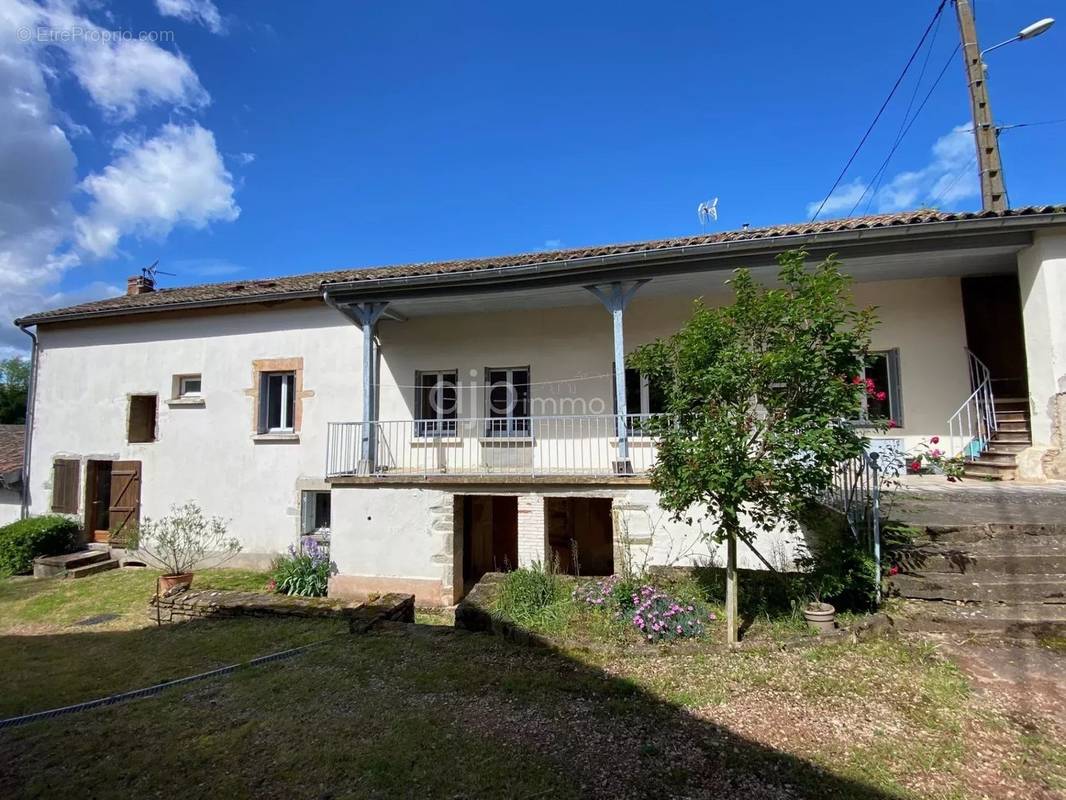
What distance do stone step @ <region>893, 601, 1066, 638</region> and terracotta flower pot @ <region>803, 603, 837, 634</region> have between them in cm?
51

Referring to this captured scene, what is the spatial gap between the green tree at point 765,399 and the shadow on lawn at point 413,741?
1574 mm

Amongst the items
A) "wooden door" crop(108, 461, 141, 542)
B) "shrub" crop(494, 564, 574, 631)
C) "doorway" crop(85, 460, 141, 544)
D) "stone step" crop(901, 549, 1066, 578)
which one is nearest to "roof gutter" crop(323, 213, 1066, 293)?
"stone step" crop(901, 549, 1066, 578)

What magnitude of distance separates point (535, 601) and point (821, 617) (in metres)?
2.70

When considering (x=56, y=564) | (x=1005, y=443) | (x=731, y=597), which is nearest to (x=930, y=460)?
(x=1005, y=443)

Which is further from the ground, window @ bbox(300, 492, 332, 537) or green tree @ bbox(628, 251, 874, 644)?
green tree @ bbox(628, 251, 874, 644)

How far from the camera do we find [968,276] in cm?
784

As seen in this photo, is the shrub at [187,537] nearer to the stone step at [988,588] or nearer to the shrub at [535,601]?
the shrub at [535,601]

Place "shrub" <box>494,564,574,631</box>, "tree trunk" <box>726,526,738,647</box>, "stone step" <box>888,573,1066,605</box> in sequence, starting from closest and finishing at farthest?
"stone step" <box>888,573,1066,605</box> < "tree trunk" <box>726,526,738,647</box> < "shrub" <box>494,564,574,631</box>

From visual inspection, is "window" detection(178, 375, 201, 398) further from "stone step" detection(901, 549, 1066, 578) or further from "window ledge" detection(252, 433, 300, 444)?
"stone step" detection(901, 549, 1066, 578)

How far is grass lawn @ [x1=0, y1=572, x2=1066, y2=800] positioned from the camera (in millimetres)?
2682

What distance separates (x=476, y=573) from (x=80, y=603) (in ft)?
22.3

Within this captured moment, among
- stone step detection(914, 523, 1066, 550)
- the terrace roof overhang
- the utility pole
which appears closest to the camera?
stone step detection(914, 523, 1066, 550)

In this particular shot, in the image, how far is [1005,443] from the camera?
7285 millimetres

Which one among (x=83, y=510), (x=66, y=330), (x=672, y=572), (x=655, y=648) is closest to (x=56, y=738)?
(x=655, y=648)
